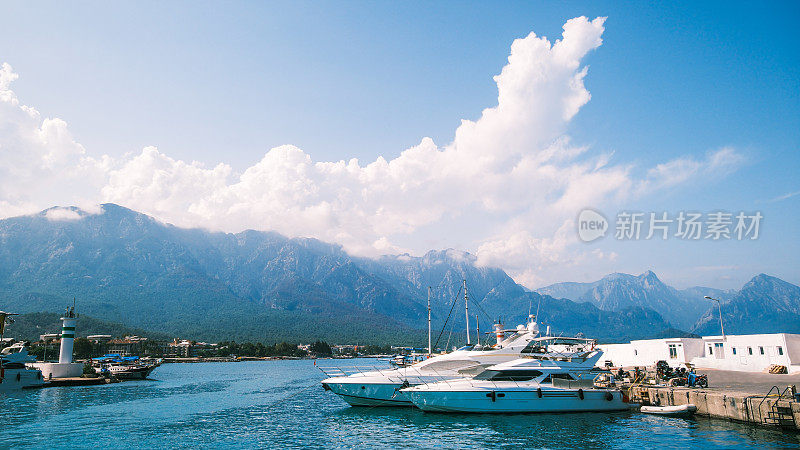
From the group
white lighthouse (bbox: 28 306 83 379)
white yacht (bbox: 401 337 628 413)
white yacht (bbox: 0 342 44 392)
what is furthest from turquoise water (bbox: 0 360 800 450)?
white lighthouse (bbox: 28 306 83 379)

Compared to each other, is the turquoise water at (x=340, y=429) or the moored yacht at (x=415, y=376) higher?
the moored yacht at (x=415, y=376)

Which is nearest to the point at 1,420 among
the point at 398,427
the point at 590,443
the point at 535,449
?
the point at 398,427

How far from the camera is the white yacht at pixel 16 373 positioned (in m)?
58.0

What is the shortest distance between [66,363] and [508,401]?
7419 centimetres

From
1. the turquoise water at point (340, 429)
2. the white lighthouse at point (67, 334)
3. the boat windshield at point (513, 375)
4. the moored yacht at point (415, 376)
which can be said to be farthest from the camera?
the white lighthouse at point (67, 334)

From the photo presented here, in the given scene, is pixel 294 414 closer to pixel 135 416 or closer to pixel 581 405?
pixel 135 416

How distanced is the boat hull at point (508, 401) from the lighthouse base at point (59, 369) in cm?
6690

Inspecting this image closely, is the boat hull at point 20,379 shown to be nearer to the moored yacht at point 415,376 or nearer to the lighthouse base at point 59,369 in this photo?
the lighthouse base at point 59,369

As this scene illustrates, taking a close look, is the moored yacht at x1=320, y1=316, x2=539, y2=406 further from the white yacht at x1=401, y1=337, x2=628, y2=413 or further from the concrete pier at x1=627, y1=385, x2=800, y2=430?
the concrete pier at x1=627, y1=385, x2=800, y2=430

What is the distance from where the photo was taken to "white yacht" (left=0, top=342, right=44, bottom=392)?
190 ft

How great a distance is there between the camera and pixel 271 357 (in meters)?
198

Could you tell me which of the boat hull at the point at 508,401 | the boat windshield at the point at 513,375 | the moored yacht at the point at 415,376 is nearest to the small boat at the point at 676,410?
the boat hull at the point at 508,401

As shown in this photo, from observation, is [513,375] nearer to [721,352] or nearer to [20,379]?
[721,352]

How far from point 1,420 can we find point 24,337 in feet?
566
